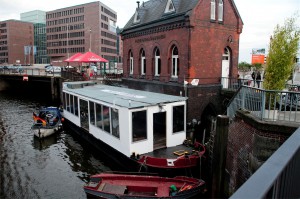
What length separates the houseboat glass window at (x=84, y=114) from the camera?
17.4 m

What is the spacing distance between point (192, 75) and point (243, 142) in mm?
9291

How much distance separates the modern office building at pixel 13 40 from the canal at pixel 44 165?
129277 mm

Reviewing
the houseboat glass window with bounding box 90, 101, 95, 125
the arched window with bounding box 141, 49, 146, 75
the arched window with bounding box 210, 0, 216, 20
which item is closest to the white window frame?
the arched window with bounding box 210, 0, 216, 20

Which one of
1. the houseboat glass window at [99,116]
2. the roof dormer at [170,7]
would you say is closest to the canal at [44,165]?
the houseboat glass window at [99,116]

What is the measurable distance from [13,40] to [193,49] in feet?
475

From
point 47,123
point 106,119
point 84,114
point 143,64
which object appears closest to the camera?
point 106,119

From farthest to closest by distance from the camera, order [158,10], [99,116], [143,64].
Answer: [143,64] → [158,10] → [99,116]

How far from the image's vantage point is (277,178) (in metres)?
1.72

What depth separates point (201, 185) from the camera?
10000 millimetres

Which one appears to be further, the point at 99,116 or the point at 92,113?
the point at 92,113

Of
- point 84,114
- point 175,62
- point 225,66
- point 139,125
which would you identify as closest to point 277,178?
point 139,125

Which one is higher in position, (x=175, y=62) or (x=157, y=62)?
(x=157, y=62)

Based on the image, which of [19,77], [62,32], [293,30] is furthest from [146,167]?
[62,32]

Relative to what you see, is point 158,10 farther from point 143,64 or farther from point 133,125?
point 133,125
